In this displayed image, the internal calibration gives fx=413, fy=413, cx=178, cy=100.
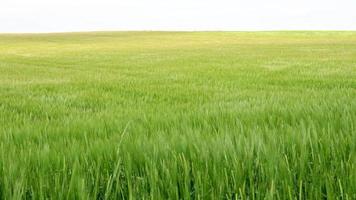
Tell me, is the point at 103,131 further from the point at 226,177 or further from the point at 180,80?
the point at 180,80

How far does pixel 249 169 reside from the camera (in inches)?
60.7

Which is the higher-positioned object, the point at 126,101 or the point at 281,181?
the point at 281,181

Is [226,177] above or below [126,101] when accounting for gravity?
above

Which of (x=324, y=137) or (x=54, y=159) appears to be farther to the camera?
(x=324, y=137)

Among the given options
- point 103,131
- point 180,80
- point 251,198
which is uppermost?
point 251,198

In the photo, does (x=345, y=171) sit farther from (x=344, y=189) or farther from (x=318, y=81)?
(x=318, y=81)

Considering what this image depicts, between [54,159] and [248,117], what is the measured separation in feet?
6.47

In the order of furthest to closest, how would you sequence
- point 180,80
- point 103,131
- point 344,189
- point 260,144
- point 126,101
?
point 180,80 < point 126,101 < point 103,131 < point 260,144 < point 344,189

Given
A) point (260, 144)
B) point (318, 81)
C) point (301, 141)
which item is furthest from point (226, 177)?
point (318, 81)

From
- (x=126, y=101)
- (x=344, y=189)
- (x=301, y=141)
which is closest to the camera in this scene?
(x=344, y=189)

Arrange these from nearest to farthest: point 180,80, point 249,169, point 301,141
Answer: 1. point 249,169
2. point 301,141
3. point 180,80

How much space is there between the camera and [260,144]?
1760 mm

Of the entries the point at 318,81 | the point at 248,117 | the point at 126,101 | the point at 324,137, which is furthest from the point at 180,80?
the point at 324,137

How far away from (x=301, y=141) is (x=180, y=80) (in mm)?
10768
